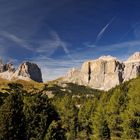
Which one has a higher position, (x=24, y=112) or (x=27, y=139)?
(x=24, y=112)

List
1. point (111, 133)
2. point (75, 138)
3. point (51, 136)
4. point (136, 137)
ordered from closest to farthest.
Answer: point (51, 136) → point (136, 137) → point (111, 133) → point (75, 138)

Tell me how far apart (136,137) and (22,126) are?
4095 centimetres

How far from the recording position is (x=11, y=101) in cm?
5544

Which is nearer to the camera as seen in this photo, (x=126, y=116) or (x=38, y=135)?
(x=38, y=135)

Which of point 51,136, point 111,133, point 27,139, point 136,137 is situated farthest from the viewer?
point 111,133

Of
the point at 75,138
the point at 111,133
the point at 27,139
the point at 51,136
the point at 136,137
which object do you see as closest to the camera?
the point at 51,136

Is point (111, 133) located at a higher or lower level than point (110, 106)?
lower

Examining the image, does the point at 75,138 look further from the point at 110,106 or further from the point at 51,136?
the point at 51,136

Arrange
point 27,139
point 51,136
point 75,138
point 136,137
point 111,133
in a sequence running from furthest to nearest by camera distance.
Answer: point 75,138
point 111,133
point 136,137
point 27,139
point 51,136

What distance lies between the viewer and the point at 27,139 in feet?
179

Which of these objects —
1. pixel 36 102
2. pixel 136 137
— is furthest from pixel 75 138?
pixel 36 102

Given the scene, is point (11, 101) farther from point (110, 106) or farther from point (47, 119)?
point (110, 106)

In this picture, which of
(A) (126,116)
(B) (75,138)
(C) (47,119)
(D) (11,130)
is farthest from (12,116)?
(B) (75,138)

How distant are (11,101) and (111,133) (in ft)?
218
